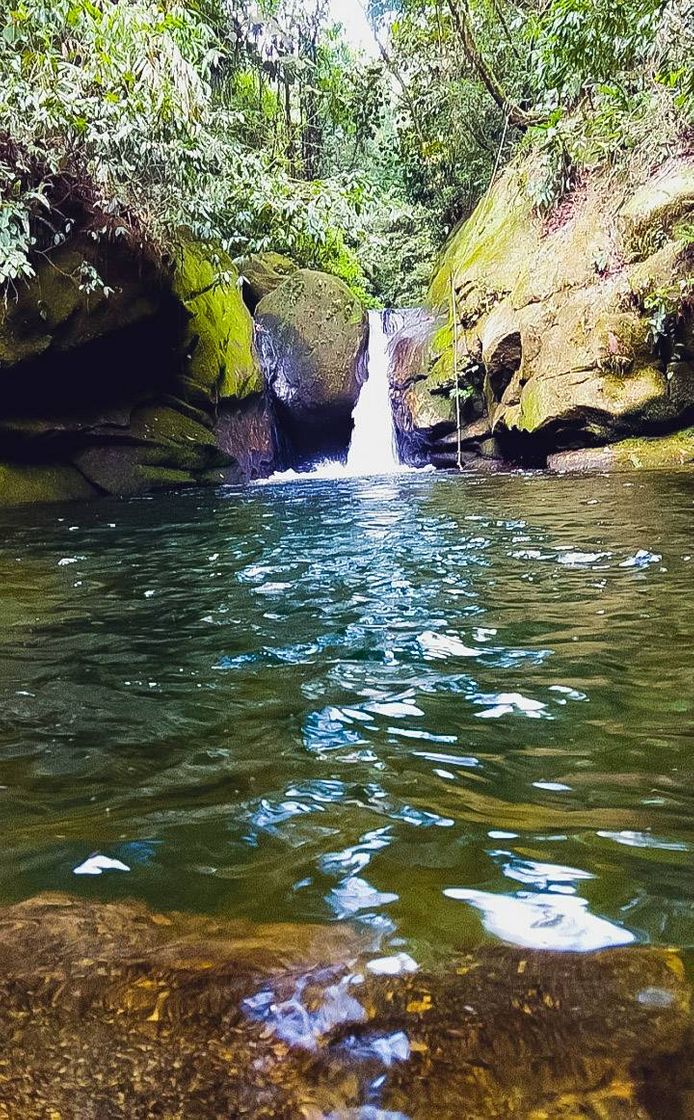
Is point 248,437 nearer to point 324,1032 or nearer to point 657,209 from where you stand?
point 657,209

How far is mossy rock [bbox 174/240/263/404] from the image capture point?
39.4ft

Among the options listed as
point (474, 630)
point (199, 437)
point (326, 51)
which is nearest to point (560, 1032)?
point (474, 630)

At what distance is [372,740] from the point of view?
2.27 meters

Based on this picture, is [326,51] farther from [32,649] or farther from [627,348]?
[32,649]

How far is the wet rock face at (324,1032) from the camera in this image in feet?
3.24

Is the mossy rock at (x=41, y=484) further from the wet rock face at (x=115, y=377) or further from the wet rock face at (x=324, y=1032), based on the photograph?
the wet rock face at (x=324, y=1032)

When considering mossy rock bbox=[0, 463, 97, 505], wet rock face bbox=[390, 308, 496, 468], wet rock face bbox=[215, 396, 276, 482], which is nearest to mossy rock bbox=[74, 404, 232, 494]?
mossy rock bbox=[0, 463, 97, 505]

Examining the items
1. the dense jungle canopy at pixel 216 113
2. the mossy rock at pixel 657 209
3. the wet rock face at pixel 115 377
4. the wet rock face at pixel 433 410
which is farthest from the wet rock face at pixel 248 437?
the mossy rock at pixel 657 209

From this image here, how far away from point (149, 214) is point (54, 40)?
1.95 m

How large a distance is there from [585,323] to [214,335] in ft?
20.0

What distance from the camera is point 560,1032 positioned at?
42.1 inches

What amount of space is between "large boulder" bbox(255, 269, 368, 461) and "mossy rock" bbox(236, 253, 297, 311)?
1313 mm

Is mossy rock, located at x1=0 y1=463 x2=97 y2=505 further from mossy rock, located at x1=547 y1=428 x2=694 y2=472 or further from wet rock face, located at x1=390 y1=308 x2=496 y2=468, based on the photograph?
mossy rock, located at x1=547 y1=428 x2=694 y2=472

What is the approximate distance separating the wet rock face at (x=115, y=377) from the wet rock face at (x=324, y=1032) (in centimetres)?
869
